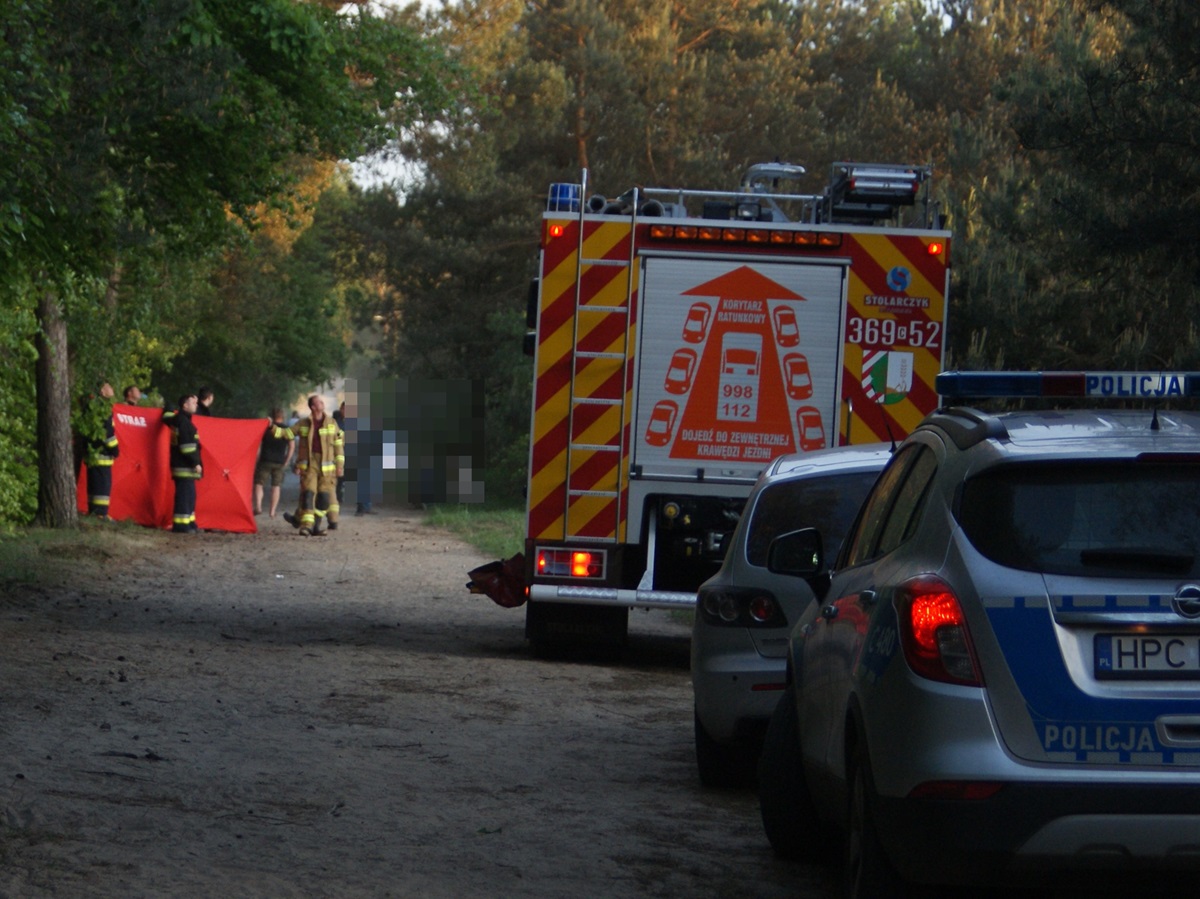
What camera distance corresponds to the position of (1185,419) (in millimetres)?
4988

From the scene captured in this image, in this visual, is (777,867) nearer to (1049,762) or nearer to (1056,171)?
(1049,762)

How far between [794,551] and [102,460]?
19.1 metres

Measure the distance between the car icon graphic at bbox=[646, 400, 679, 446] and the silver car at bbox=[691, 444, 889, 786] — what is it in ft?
11.3

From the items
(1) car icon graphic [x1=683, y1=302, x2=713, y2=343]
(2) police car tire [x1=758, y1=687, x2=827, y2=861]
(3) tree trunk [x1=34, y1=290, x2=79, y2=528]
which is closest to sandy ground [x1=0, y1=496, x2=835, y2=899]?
(2) police car tire [x1=758, y1=687, x2=827, y2=861]

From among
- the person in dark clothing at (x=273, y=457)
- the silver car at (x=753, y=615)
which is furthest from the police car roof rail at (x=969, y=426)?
the person in dark clothing at (x=273, y=457)

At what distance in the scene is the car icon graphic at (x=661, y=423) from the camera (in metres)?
12.0

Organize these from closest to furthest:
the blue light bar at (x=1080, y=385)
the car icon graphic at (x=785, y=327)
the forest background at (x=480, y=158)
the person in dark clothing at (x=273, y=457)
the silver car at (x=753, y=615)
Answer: the blue light bar at (x=1080, y=385), the silver car at (x=753, y=615), the car icon graphic at (x=785, y=327), the forest background at (x=480, y=158), the person in dark clothing at (x=273, y=457)

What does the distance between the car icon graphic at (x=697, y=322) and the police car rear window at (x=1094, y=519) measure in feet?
24.9

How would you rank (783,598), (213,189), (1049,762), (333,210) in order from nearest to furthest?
1. (1049,762)
2. (783,598)
3. (213,189)
4. (333,210)

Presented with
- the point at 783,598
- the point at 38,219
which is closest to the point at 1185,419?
the point at 783,598

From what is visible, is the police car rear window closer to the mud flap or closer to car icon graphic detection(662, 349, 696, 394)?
car icon graphic detection(662, 349, 696, 394)

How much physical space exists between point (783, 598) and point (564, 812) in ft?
4.96

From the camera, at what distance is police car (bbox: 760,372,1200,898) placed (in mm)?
4160

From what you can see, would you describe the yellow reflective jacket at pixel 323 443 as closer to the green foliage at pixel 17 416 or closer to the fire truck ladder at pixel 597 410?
the green foliage at pixel 17 416
